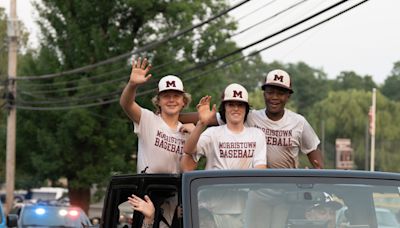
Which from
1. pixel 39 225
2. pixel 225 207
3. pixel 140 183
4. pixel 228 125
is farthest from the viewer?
pixel 39 225

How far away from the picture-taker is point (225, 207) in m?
6.66

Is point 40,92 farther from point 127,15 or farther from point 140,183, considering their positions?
point 140,183

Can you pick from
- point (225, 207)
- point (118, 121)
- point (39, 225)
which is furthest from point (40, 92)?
point (225, 207)

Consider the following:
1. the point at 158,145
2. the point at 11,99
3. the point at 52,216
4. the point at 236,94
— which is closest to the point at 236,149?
the point at 236,94

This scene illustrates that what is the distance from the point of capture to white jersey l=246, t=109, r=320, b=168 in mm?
9398

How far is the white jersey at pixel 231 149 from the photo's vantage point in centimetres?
845

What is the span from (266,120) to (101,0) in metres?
33.3

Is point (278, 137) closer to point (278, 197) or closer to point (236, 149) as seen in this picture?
point (236, 149)

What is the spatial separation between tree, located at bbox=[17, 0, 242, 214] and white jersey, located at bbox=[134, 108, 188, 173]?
104 ft

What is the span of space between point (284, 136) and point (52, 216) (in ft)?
49.2

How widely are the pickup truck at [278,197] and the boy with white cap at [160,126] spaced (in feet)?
6.04

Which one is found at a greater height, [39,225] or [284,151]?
[284,151]

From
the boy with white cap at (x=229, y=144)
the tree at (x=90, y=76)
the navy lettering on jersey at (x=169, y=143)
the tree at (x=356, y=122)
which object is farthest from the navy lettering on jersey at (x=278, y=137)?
the tree at (x=356, y=122)

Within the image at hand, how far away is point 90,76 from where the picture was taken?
41.6 m
